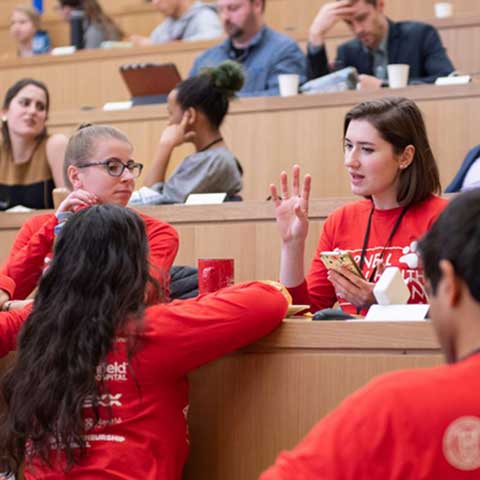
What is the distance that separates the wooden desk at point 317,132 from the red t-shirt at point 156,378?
2.22 m

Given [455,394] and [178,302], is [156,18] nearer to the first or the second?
[178,302]

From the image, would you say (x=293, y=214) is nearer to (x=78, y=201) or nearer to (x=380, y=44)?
(x=78, y=201)

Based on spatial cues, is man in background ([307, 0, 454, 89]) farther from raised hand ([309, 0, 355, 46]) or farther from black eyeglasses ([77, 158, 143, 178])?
black eyeglasses ([77, 158, 143, 178])

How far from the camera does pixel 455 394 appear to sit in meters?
1.52

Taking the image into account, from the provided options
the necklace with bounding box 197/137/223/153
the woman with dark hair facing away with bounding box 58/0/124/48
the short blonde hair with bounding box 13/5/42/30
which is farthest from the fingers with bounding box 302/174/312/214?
the short blonde hair with bounding box 13/5/42/30

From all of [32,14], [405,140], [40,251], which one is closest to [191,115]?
[40,251]

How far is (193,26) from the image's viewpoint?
661 cm

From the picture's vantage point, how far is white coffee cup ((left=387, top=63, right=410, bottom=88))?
466cm

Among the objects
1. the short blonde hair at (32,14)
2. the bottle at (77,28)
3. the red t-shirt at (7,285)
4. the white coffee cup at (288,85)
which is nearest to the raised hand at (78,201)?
the red t-shirt at (7,285)

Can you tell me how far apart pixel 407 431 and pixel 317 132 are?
10.4 ft

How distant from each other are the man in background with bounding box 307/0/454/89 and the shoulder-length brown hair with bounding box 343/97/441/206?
83.8 inches

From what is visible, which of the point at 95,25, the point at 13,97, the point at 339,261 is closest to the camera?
the point at 339,261

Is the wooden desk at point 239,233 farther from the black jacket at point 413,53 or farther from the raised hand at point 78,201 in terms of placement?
the black jacket at point 413,53

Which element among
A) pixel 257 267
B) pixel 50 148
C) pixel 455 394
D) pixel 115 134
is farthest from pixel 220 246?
pixel 455 394
